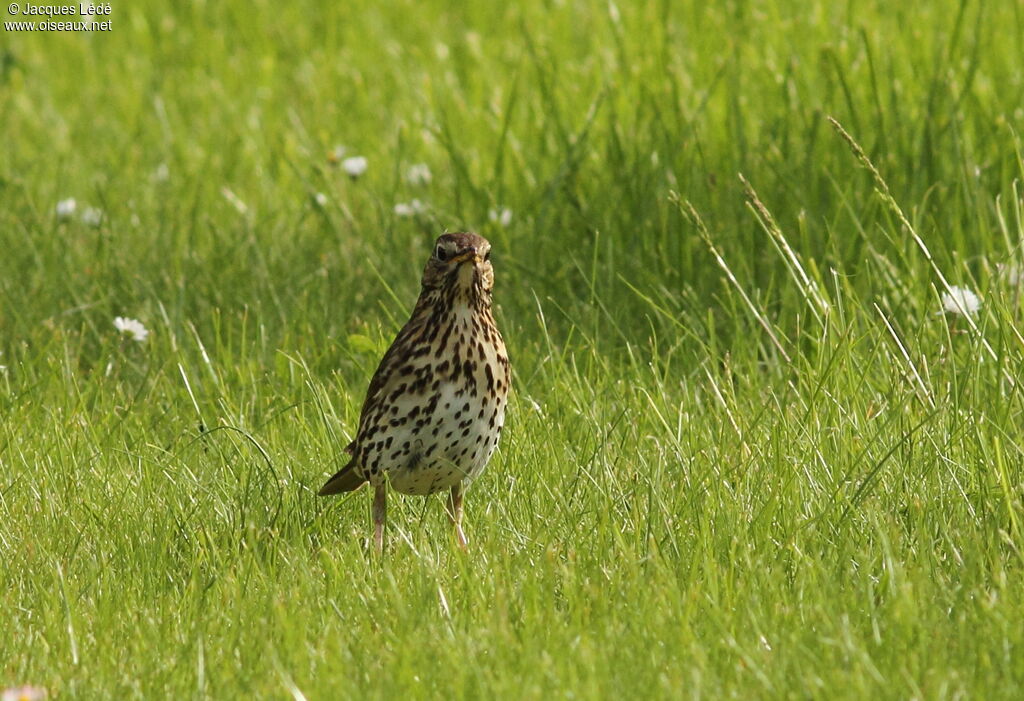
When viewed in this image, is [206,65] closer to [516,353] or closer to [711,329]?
[516,353]

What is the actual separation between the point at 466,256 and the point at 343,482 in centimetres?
90

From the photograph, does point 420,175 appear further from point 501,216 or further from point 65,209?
point 65,209

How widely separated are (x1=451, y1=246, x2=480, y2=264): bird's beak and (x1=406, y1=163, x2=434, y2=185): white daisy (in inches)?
154

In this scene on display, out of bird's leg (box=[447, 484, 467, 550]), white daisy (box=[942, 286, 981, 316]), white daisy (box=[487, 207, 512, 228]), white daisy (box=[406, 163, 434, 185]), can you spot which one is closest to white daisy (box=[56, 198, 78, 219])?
white daisy (box=[406, 163, 434, 185])

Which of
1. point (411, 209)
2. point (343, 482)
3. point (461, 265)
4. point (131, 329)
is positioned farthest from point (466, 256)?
point (411, 209)

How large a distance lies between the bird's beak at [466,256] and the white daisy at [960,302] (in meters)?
1.52

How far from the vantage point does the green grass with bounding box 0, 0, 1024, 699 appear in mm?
4094

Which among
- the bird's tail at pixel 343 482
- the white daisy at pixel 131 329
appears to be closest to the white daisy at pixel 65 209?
the white daisy at pixel 131 329

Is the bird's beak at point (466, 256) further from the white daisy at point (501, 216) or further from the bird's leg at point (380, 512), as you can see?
the white daisy at point (501, 216)

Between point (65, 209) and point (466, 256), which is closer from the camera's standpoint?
point (466, 256)

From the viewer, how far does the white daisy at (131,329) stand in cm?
670

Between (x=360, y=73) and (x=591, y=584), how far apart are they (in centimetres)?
733

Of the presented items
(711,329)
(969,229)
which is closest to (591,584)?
(711,329)

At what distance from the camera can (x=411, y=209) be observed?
8.04m
